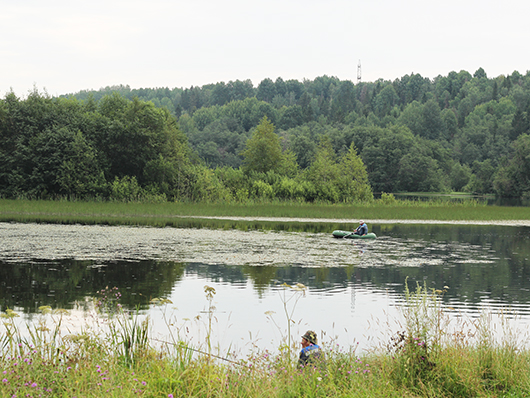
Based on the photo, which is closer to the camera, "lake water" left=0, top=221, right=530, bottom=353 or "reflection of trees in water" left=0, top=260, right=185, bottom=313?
"lake water" left=0, top=221, right=530, bottom=353

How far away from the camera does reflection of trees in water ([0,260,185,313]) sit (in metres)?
15.3

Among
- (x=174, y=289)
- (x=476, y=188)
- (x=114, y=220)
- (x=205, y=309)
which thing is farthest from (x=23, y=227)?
(x=476, y=188)

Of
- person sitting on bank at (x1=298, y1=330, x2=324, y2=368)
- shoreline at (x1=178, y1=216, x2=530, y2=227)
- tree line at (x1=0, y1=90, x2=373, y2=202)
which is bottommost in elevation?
shoreline at (x1=178, y1=216, x2=530, y2=227)

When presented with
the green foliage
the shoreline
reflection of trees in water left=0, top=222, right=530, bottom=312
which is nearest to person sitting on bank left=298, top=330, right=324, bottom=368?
reflection of trees in water left=0, top=222, right=530, bottom=312

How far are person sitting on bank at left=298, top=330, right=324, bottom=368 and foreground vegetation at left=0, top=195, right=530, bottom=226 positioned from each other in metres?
34.4

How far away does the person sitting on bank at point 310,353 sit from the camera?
8.21 meters

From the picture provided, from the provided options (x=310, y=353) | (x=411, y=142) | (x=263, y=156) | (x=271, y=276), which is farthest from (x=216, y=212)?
(x=411, y=142)

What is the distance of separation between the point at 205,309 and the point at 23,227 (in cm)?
2452

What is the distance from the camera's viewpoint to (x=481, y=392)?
25.0ft

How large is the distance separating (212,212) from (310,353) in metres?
43.7

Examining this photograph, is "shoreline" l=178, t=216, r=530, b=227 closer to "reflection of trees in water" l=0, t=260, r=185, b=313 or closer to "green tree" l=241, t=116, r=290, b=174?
"reflection of trees in water" l=0, t=260, r=185, b=313

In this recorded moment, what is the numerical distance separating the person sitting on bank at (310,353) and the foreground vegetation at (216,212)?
113 ft

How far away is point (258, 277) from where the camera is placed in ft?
66.1

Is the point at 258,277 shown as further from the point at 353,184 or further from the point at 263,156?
the point at 263,156
